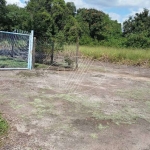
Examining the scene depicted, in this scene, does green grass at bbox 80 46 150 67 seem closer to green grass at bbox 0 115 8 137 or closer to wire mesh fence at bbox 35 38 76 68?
wire mesh fence at bbox 35 38 76 68

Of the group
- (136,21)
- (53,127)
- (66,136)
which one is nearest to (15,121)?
(53,127)

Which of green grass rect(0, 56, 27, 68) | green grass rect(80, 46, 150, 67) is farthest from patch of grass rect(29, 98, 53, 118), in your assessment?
green grass rect(80, 46, 150, 67)

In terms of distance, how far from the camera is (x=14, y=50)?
11.1m

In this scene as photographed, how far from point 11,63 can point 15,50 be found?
853 mm

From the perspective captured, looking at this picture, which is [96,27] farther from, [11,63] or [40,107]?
[40,107]

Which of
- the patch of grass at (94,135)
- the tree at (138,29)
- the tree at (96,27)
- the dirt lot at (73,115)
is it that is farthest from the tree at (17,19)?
the tree at (96,27)

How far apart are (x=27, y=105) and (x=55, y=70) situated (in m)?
5.36

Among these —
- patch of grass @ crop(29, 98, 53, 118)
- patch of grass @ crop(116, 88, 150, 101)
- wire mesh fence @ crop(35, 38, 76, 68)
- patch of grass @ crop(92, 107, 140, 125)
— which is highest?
wire mesh fence @ crop(35, 38, 76, 68)

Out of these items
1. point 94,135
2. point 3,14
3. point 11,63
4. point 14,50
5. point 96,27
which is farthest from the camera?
point 96,27

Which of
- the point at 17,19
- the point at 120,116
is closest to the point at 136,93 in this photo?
the point at 120,116

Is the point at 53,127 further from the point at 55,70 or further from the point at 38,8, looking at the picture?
the point at 38,8

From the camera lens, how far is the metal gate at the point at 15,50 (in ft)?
31.6

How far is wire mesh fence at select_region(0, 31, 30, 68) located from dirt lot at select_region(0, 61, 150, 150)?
2846mm

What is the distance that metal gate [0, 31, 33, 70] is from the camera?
9.62 meters
